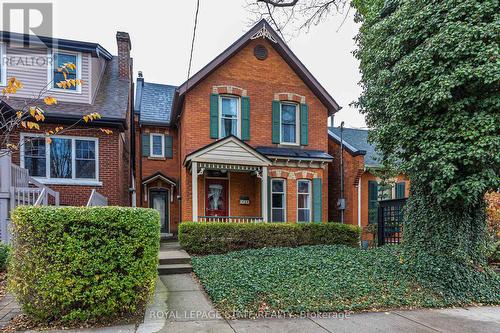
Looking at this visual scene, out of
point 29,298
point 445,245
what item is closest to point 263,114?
point 445,245

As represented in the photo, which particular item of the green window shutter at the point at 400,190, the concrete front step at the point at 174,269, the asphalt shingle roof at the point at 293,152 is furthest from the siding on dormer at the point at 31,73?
the green window shutter at the point at 400,190

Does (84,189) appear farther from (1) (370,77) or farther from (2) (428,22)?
(2) (428,22)

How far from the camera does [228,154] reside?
10992mm

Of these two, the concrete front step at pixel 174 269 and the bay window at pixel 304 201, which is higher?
the bay window at pixel 304 201

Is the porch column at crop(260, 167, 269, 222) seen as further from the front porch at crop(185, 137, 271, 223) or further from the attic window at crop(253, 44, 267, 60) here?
the attic window at crop(253, 44, 267, 60)

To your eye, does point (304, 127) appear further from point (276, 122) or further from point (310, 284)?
point (310, 284)

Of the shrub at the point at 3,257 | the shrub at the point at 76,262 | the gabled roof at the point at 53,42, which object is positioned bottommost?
the shrub at the point at 3,257

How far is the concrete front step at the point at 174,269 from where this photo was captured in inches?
285

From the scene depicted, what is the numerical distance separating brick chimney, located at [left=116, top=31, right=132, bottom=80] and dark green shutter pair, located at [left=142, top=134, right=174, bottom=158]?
2718 mm

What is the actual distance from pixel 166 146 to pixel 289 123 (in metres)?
5.75

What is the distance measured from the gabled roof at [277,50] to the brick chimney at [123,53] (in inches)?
103

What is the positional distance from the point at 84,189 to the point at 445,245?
1046 cm

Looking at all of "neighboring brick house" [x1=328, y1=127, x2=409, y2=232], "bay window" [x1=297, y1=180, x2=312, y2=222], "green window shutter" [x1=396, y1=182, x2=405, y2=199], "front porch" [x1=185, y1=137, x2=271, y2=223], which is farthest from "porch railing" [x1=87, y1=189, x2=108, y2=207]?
"green window shutter" [x1=396, y1=182, x2=405, y2=199]

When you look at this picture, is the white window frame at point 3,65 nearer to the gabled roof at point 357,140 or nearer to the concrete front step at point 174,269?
the concrete front step at point 174,269
